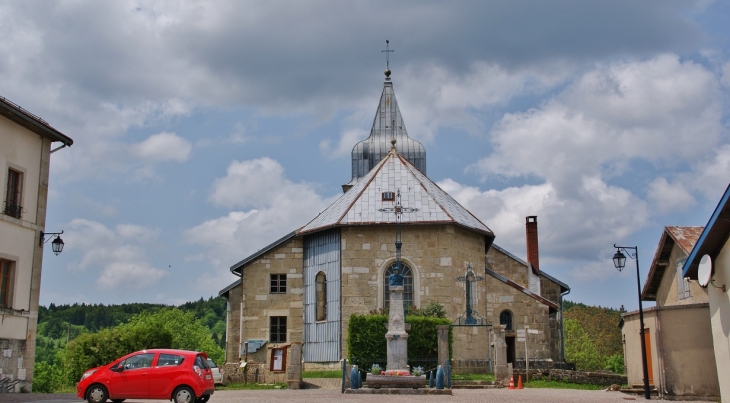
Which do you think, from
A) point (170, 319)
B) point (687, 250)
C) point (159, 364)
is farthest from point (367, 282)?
point (170, 319)

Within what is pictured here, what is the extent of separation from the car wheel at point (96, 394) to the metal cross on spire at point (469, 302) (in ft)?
57.3

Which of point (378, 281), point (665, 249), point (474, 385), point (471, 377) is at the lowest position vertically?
point (474, 385)

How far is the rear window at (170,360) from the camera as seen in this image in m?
18.1

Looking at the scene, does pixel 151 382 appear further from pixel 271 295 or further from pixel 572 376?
A: pixel 271 295

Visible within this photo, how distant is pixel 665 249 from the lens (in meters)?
28.0

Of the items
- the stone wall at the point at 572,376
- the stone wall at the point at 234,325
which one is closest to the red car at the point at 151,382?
the stone wall at the point at 572,376

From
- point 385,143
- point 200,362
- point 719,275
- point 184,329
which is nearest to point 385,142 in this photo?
point 385,143

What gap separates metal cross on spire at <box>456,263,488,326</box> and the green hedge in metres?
4.19

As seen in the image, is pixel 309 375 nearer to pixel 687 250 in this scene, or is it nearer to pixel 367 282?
pixel 367 282

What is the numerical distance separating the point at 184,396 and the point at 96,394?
80.3 inches

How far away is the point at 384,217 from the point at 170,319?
200 feet

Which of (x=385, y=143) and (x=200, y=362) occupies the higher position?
(x=385, y=143)

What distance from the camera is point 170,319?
8812 cm

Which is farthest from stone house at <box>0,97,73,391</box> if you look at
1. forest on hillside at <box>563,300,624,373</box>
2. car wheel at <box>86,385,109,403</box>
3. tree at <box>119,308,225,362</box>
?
tree at <box>119,308,225,362</box>
